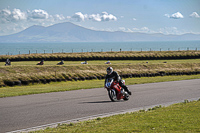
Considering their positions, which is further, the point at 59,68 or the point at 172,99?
the point at 59,68

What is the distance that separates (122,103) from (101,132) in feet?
23.3

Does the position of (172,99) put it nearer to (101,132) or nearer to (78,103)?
(78,103)

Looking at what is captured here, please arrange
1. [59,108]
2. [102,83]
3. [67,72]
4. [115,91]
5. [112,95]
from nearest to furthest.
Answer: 1. [59,108]
2. [112,95]
3. [115,91]
4. [102,83]
5. [67,72]

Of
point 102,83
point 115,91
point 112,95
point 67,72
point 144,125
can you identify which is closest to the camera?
point 144,125

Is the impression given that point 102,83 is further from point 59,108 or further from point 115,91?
point 59,108

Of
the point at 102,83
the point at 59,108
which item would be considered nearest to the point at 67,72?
the point at 102,83

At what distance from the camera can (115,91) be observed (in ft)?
52.0

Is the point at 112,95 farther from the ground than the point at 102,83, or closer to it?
farther from the ground

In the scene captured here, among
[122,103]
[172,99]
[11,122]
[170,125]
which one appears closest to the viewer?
[170,125]

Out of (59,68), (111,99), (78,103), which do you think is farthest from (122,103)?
(59,68)

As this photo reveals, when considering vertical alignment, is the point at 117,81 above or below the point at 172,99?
above

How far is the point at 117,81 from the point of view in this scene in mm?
15797

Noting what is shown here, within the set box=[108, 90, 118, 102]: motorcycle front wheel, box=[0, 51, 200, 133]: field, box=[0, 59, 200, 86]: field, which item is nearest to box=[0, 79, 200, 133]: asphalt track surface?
box=[108, 90, 118, 102]: motorcycle front wheel

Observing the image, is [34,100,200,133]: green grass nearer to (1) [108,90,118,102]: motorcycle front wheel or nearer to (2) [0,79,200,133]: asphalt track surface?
(2) [0,79,200,133]: asphalt track surface
